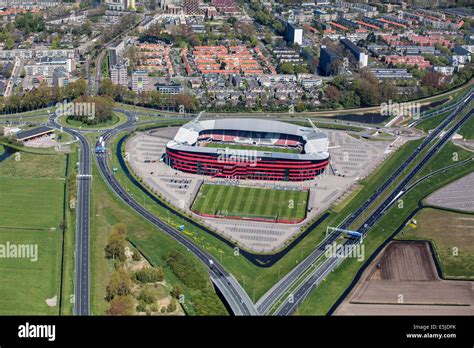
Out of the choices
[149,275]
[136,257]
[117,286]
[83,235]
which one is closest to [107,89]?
[83,235]

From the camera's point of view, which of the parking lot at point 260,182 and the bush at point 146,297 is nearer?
the bush at point 146,297

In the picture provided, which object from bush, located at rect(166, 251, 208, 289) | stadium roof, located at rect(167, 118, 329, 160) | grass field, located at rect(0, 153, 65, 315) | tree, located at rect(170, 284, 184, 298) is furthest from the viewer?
stadium roof, located at rect(167, 118, 329, 160)

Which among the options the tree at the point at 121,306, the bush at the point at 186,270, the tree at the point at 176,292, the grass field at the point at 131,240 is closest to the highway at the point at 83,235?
the grass field at the point at 131,240

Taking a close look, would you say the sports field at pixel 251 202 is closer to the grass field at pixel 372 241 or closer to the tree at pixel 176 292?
the grass field at pixel 372 241

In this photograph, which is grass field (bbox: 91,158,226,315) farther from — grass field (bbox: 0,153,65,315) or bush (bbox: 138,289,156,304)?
grass field (bbox: 0,153,65,315)

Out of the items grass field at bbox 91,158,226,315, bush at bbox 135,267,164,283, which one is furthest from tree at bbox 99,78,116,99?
bush at bbox 135,267,164,283

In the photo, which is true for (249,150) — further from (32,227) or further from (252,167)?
(32,227)

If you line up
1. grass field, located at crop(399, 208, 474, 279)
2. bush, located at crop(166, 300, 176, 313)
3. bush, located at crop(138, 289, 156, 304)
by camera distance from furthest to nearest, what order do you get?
grass field, located at crop(399, 208, 474, 279) < bush, located at crop(138, 289, 156, 304) < bush, located at crop(166, 300, 176, 313)

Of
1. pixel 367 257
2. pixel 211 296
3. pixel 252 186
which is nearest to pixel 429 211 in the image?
pixel 367 257
